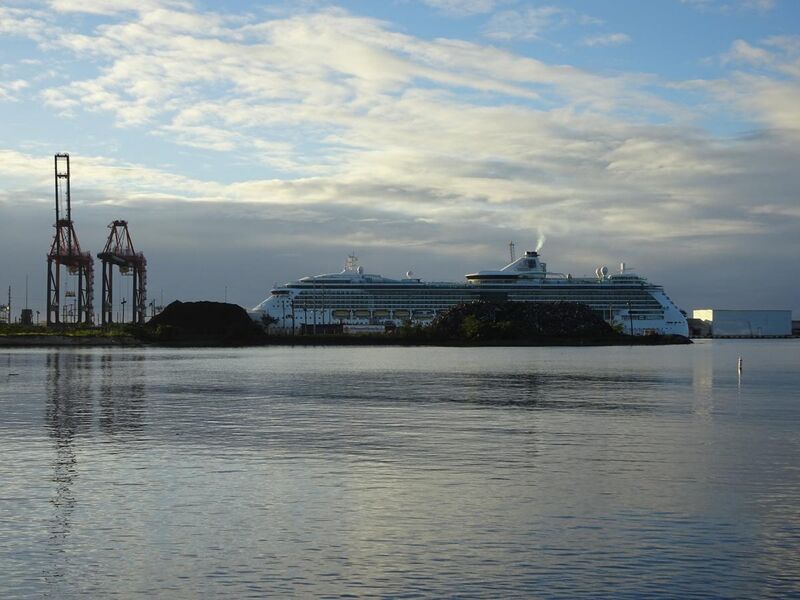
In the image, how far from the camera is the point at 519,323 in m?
158

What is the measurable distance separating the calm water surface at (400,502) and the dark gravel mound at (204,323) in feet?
414

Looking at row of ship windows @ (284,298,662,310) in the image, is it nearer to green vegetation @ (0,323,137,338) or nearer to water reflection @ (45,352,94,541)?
green vegetation @ (0,323,137,338)

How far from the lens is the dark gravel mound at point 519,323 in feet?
508

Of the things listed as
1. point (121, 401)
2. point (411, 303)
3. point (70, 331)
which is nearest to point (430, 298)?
point (411, 303)

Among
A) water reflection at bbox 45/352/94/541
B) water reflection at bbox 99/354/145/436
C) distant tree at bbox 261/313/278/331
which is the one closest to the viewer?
water reflection at bbox 45/352/94/541

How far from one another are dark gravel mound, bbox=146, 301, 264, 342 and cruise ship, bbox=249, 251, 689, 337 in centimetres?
1144

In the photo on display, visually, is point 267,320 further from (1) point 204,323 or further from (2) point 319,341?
(2) point 319,341

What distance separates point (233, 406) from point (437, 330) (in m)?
119

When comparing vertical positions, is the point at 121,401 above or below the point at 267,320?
below

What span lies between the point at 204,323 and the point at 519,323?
48.3 meters

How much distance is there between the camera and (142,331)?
516 feet

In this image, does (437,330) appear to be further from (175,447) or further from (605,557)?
(605,557)

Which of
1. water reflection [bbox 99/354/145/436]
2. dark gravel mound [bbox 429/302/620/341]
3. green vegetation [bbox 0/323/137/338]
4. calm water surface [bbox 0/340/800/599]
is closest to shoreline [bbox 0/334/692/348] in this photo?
dark gravel mound [bbox 429/302/620/341]

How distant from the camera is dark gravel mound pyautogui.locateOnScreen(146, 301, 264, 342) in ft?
531
